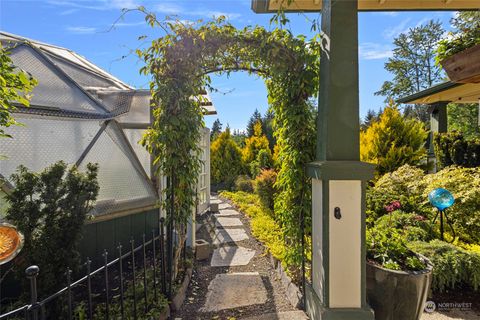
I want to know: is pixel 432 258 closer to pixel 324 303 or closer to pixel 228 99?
pixel 324 303

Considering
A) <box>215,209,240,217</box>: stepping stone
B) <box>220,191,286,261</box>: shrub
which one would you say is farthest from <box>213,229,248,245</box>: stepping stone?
<box>215,209,240,217</box>: stepping stone

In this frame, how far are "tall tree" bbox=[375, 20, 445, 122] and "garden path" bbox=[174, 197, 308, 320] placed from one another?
23.9 metres

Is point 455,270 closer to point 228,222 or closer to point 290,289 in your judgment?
point 290,289

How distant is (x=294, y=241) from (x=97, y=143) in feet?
9.62

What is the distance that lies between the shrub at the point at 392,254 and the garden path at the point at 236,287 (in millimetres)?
1014

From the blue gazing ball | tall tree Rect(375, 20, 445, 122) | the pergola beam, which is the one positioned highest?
tall tree Rect(375, 20, 445, 122)

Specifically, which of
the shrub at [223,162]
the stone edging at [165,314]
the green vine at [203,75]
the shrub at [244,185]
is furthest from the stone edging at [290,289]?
the shrub at [223,162]

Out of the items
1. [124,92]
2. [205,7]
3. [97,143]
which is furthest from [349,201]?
[124,92]

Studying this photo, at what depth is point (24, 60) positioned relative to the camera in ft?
11.7

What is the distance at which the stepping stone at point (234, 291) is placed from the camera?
10.2ft

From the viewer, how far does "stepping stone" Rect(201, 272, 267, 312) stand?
10.2 feet

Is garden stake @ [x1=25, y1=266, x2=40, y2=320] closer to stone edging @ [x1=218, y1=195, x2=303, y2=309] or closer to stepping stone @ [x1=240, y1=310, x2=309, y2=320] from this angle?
stepping stone @ [x1=240, y1=310, x2=309, y2=320]

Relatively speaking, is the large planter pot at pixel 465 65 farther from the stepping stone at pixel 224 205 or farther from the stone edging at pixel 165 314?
the stepping stone at pixel 224 205

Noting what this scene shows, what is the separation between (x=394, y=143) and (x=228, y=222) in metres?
5.16
